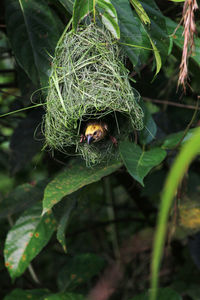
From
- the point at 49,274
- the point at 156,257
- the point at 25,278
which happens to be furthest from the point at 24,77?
the point at 49,274

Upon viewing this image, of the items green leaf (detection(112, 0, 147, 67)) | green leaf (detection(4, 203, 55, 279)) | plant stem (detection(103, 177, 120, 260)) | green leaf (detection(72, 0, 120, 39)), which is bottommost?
plant stem (detection(103, 177, 120, 260))

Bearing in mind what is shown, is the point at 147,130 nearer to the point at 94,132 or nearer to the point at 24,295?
the point at 94,132

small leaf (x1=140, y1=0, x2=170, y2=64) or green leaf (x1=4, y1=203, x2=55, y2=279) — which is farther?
green leaf (x1=4, y1=203, x2=55, y2=279)

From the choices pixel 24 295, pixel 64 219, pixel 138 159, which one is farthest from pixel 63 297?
pixel 138 159

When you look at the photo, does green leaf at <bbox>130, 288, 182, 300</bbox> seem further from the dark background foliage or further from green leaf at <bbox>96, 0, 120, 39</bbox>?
green leaf at <bbox>96, 0, 120, 39</bbox>

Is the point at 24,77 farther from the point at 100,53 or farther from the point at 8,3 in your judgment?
the point at 100,53

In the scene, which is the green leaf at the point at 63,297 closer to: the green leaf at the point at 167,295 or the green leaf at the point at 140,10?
the green leaf at the point at 167,295

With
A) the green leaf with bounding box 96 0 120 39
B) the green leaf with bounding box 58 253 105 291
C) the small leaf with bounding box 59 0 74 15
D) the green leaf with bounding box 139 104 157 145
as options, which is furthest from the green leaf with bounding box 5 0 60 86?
the green leaf with bounding box 58 253 105 291
